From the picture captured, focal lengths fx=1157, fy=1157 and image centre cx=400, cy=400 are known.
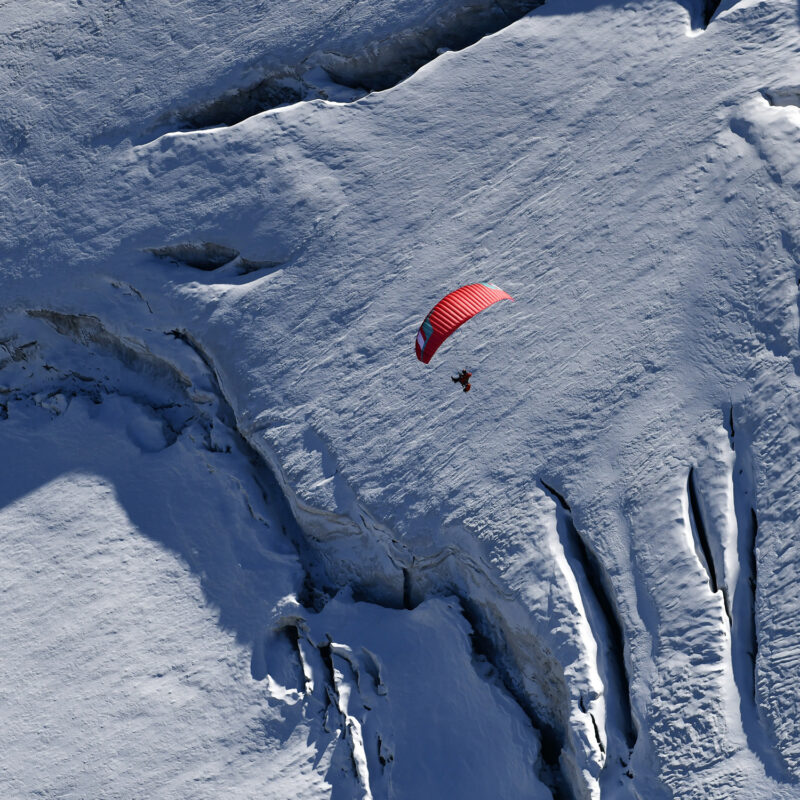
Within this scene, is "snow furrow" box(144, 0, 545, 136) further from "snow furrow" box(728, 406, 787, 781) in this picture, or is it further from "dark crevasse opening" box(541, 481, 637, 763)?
"snow furrow" box(728, 406, 787, 781)

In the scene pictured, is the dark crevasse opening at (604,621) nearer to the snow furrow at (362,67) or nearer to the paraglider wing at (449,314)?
the paraglider wing at (449,314)

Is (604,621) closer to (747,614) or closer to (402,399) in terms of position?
(747,614)

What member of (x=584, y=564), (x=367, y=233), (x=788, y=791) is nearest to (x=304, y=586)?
(x=584, y=564)

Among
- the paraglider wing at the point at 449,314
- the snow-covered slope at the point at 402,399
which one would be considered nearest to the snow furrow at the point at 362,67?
the snow-covered slope at the point at 402,399

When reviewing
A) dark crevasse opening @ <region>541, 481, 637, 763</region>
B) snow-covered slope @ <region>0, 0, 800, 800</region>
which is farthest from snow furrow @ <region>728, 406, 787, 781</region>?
dark crevasse opening @ <region>541, 481, 637, 763</region>

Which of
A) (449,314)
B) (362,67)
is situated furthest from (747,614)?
(362,67)

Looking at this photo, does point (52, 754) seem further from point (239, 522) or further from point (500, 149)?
point (500, 149)

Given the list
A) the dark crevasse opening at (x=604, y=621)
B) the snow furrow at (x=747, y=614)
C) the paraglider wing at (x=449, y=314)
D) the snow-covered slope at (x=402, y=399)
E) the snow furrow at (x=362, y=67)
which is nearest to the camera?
the snow furrow at (x=747, y=614)

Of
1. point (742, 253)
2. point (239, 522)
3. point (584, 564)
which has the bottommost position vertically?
point (584, 564)
